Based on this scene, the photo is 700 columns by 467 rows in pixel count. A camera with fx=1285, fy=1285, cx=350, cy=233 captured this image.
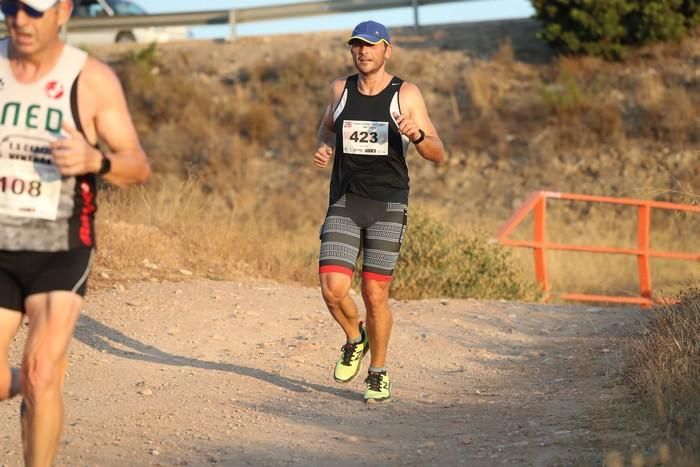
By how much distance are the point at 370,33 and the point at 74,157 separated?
3153 mm

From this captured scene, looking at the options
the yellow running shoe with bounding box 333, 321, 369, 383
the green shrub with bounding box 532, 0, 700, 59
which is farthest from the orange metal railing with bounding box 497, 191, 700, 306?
the green shrub with bounding box 532, 0, 700, 59

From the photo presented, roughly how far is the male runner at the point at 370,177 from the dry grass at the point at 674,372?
5.08ft

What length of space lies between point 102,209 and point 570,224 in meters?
10.0

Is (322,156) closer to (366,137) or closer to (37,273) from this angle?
(366,137)

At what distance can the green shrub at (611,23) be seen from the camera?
24.6m

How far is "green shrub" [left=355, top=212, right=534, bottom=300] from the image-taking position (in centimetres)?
1310

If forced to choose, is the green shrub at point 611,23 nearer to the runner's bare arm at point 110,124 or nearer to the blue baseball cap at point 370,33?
the blue baseball cap at point 370,33

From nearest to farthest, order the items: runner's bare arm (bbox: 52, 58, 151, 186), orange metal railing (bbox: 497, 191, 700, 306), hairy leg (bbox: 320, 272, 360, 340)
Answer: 1. runner's bare arm (bbox: 52, 58, 151, 186)
2. hairy leg (bbox: 320, 272, 360, 340)
3. orange metal railing (bbox: 497, 191, 700, 306)

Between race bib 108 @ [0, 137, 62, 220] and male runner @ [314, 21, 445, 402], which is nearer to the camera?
race bib 108 @ [0, 137, 62, 220]

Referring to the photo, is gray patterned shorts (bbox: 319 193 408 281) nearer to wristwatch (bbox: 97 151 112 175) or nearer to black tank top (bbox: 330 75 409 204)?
black tank top (bbox: 330 75 409 204)

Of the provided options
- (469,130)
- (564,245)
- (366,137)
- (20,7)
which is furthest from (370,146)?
(469,130)

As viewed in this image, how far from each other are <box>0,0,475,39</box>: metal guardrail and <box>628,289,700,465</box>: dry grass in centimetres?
2052

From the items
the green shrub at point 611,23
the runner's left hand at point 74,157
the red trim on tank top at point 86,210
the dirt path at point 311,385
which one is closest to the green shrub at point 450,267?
the dirt path at point 311,385

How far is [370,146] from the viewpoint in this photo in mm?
7375
